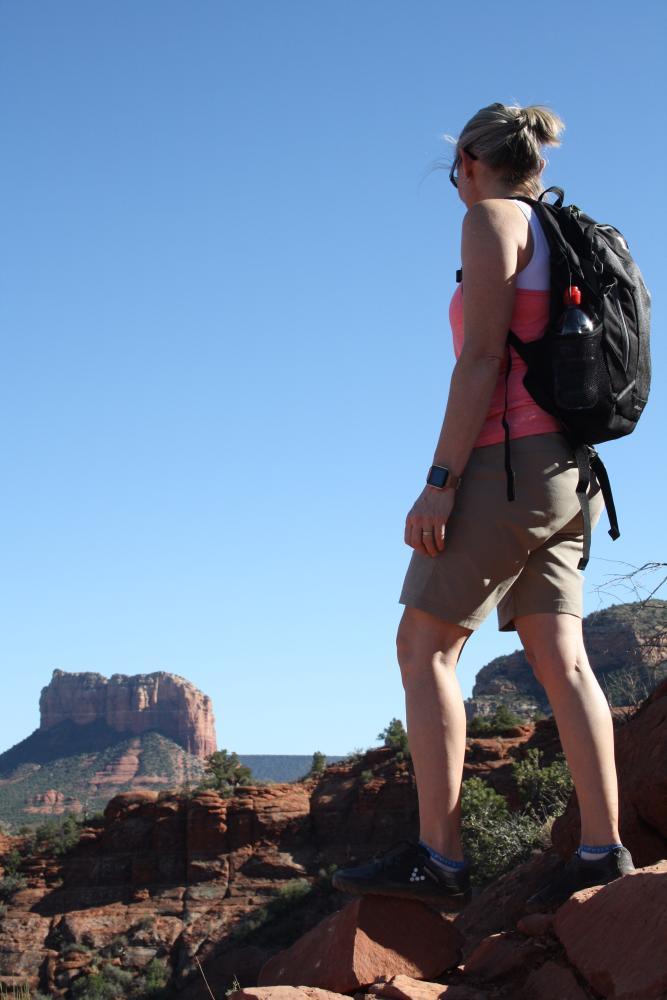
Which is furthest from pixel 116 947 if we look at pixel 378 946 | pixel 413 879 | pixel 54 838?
pixel 413 879

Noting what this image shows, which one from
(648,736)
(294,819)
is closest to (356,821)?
(294,819)

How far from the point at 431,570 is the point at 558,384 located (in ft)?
1.91

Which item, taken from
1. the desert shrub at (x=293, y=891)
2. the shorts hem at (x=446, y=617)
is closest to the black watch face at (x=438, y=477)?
the shorts hem at (x=446, y=617)

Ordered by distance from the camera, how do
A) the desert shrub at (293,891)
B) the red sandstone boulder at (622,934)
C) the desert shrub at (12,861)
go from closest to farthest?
the red sandstone boulder at (622,934) → the desert shrub at (293,891) → the desert shrub at (12,861)

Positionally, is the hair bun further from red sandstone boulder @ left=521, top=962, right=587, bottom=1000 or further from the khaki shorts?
red sandstone boulder @ left=521, top=962, right=587, bottom=1000

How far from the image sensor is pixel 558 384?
2738 millimetres

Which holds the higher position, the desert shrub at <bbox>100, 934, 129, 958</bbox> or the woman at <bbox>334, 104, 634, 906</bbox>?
the woman at <bbox>334, 104, 634, 906</bbox>

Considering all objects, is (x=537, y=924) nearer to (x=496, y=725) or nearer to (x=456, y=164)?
(x=456, y=164)

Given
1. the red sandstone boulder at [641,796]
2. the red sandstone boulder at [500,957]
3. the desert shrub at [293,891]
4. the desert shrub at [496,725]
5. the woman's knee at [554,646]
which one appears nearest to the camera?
the red sandstone boulder at [500,957]

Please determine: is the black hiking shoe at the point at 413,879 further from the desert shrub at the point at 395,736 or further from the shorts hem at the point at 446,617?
the desert shrub at the point at 395,736

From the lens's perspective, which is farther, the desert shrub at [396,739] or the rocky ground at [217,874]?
the desert shrub at [396,739]

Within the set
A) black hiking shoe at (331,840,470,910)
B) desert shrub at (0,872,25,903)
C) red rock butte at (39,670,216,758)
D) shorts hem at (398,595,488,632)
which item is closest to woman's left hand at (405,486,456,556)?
shorts hem at (398,595,488,632)

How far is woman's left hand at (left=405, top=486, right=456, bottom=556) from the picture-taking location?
9.07ft

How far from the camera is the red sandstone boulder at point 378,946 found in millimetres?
2754
